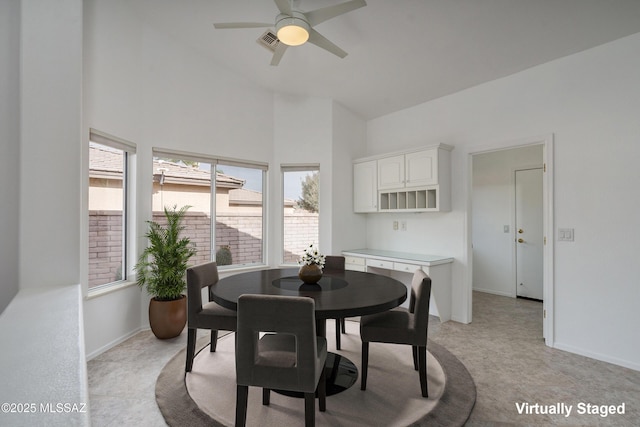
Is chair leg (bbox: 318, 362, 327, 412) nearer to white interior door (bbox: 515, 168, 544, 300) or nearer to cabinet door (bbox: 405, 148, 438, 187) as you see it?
cabinet door (bbox: 405, 148, 438, 187)

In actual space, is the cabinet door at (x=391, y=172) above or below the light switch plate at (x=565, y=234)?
above

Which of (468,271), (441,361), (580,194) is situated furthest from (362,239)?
(580,194)

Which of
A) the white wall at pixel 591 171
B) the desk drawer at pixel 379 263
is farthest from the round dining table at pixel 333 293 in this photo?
the white wall at pixel 591 171

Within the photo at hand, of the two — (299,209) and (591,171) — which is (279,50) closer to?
(299,209)

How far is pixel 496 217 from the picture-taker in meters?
5.11

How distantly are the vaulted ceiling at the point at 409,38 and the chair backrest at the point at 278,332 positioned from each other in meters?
2.39

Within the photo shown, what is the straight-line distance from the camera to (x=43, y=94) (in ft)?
6.39

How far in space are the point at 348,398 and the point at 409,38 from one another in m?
3.05

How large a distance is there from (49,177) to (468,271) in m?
4.01

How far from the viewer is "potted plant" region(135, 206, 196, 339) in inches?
121

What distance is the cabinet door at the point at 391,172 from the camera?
162 inches

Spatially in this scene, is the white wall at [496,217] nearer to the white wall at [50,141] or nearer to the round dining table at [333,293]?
the round dining table at [333,293]

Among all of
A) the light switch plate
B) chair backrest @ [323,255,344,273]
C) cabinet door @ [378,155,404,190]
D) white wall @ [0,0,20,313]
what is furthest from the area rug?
cabinet door @ [378,155,404,190]

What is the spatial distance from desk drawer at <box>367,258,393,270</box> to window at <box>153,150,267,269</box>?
1.51 m
